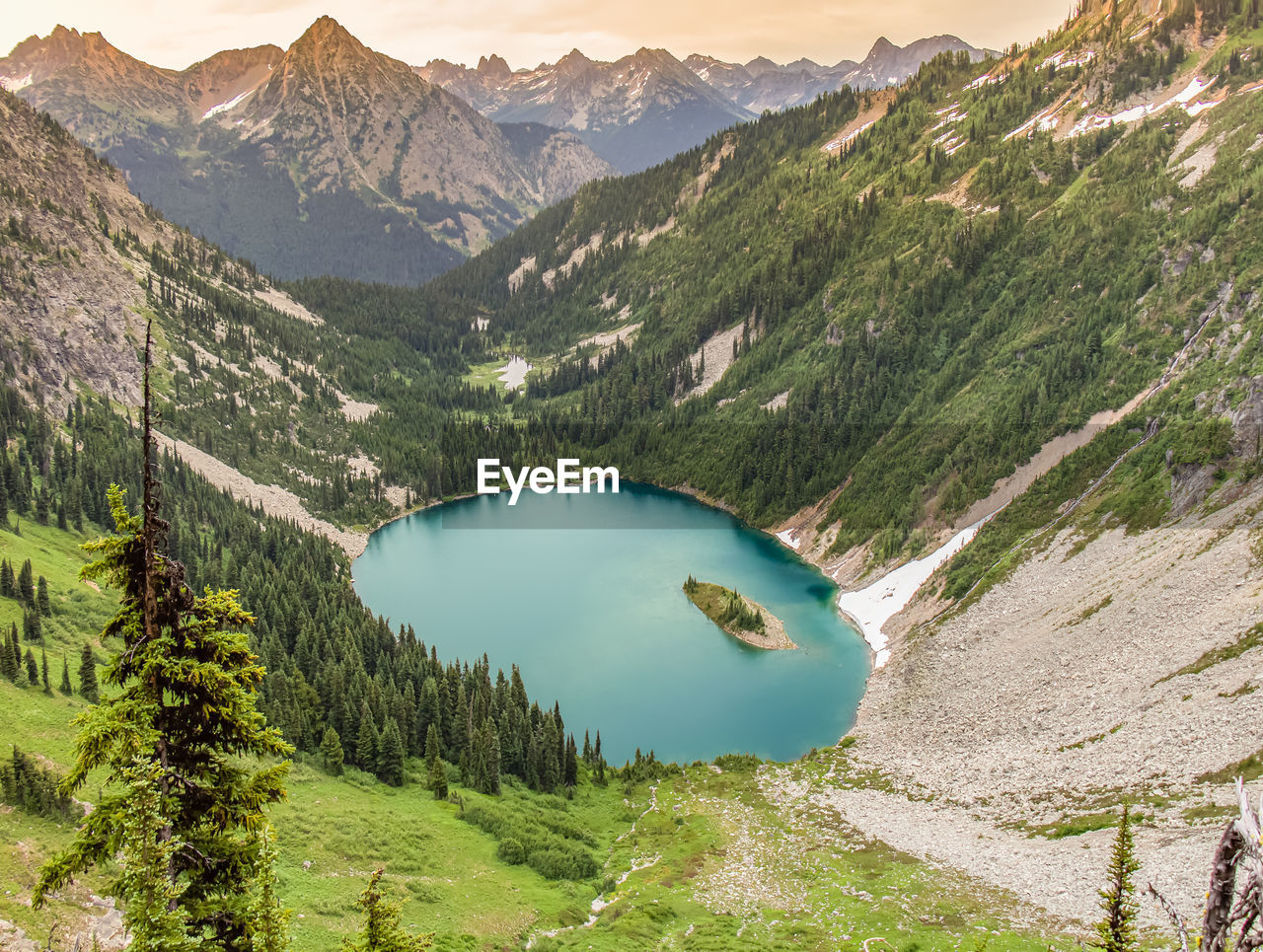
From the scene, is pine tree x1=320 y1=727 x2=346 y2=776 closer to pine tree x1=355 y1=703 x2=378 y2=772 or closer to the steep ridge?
pine tree x1=355 y1=703 x2=378 y2=772

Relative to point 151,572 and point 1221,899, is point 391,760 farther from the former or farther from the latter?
point 1221,899

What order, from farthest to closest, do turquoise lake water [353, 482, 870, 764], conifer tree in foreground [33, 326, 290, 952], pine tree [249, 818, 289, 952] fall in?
turquoise lake water [353, 482, 870, 764]
pine tree [249, 818, 289, 952]
conifer tree in foreground [33, 326, 290, 952]

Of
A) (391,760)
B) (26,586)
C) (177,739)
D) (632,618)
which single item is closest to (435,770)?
(391,760)

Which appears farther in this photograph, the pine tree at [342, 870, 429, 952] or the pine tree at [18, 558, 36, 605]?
the pine tree at [18, 558, 36, 605]

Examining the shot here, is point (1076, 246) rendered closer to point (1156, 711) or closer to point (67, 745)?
point (1156, 711)

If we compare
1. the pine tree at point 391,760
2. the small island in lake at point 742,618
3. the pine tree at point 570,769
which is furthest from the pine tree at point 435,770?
the small island in lake at point 742,618

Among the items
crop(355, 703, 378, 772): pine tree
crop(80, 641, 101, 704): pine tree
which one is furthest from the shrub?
crop(80, 641, 101, 704): pine tree

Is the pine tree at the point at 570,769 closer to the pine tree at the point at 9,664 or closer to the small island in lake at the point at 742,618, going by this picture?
the small island in lake at the point at 742,618
